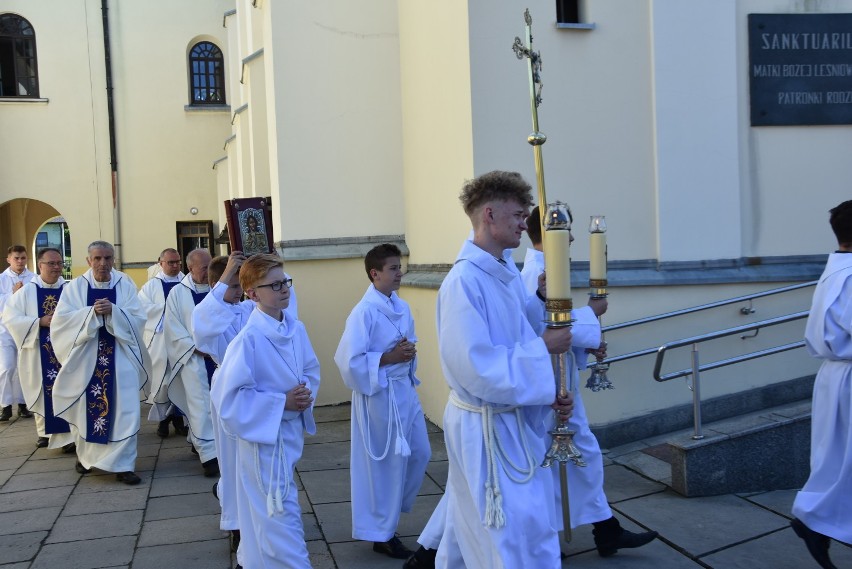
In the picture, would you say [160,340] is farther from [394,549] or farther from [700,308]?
[700,308]

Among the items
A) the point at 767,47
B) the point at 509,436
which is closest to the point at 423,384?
the point at 767,47

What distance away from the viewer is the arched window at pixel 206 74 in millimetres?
20781

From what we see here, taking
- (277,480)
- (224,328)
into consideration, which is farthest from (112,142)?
(277,480)

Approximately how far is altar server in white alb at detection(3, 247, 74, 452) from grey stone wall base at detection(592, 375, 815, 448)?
206 inches

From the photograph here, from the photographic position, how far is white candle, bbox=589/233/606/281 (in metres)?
3.81

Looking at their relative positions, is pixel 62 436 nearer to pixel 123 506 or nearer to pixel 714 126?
pixel 123 506

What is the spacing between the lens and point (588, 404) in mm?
6770

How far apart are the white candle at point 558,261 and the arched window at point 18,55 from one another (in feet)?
64.6

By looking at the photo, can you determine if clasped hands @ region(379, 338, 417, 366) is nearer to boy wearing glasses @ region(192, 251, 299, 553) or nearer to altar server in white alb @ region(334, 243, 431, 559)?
altar server in white alb @ region(334, 243, 431, 559)

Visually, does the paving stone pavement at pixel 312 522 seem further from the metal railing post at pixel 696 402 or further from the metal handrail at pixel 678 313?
the metal handrail at pixel 678 313

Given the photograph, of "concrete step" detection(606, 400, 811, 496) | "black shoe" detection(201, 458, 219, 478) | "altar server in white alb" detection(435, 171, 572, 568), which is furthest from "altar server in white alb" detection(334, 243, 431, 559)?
"black shoe" detection(201, 458, 219, 478)

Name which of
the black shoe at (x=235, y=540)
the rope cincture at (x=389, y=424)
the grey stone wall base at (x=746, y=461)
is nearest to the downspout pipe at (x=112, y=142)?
the black shoe at (x=235, y=540)

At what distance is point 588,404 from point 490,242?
365cm

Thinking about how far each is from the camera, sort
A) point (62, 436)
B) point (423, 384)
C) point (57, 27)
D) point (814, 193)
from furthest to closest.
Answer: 1. point (57, 27)
2. point (423, 384)
3. point (62, 436)
4. point (814, 193)
